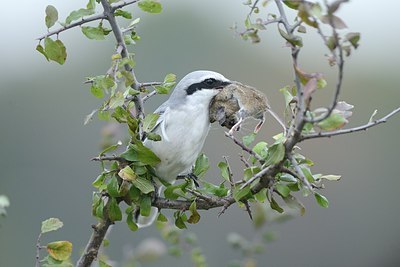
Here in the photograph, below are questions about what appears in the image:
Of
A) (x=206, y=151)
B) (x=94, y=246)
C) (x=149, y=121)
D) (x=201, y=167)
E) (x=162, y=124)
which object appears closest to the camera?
(x=149, y=121)

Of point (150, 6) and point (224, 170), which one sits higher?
point (150, 6)

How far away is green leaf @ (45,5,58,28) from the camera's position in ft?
7.74

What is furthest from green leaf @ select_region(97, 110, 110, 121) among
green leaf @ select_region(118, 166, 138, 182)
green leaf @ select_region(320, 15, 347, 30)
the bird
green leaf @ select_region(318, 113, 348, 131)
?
green leaf @ select_region(320, 15, 347, 30)

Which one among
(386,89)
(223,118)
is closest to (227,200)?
(223,118)

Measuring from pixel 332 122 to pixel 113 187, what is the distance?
0.75 m

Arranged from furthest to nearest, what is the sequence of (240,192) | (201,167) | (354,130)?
(201,167), (240,192), (354,130)

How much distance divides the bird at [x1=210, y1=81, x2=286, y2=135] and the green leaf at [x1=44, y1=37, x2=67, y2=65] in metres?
0.55

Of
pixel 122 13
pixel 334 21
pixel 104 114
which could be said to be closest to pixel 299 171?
pixel 334 21

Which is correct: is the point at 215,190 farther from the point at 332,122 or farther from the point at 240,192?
the point at 332,122

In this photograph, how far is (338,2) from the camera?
5.87ft

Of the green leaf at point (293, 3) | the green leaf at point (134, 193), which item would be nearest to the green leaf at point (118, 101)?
the green leaf at point (134, 193)

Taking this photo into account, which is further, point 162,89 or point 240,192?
point 162,89

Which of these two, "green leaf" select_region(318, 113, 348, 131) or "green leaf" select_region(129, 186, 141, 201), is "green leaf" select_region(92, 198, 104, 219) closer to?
"green leaf" select_region(129, 186, 141, 201)

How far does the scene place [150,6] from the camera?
2.46 meters
